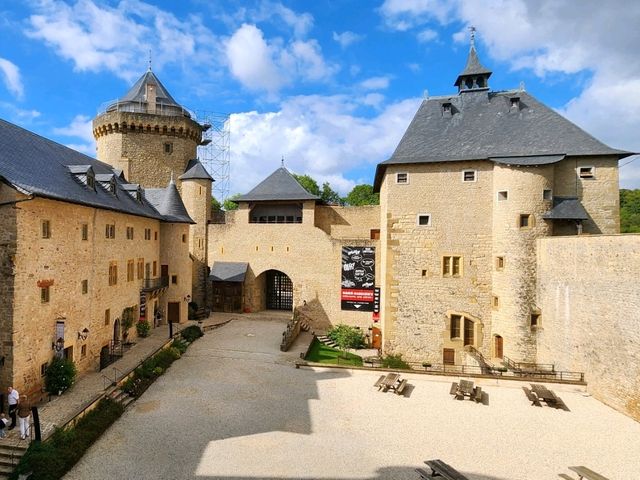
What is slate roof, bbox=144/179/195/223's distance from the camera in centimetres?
2556

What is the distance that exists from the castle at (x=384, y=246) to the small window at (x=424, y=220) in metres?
0.06

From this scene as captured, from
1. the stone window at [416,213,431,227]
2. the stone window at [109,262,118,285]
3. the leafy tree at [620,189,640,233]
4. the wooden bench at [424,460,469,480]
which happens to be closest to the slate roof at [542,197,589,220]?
the stone window at [416,213,431,227]

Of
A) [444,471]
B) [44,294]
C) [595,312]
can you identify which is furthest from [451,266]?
[44,294]

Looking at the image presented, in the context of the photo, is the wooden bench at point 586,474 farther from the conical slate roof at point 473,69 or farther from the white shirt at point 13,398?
the conical slate roof at point 473,69

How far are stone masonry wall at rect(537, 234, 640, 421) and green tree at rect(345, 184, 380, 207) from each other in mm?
41256

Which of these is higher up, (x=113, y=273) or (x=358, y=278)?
(x=113, y=273)

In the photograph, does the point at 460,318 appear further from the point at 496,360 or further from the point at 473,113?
the point at 473,113

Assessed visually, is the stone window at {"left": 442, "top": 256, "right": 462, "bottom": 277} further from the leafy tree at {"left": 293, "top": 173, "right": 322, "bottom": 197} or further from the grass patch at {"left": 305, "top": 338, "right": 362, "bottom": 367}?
the leafy tree at {"left": 293, "top": 173, "right": 322, "bottom": 197}

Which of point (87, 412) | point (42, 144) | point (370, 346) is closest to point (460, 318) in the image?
point (370, 346)

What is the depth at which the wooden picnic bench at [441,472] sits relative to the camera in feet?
30.5

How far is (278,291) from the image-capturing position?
34.1 metres

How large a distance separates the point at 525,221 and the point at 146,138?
31442 millimetres

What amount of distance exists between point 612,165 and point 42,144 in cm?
2958

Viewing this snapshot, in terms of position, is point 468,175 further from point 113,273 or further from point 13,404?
point 13,404
